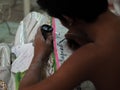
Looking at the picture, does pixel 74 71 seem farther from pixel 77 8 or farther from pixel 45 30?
pixel 45 30

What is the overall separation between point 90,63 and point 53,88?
0.56 ft

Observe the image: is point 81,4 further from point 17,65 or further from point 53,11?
point 17,65

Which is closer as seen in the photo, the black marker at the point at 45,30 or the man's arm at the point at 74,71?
the man's arm at the point at 74,71

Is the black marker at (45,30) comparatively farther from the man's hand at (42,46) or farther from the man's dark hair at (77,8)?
the man's dark hair at (77,8)

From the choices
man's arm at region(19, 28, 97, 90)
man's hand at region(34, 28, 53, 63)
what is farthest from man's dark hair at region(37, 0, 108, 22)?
man's hand at region(34, 28, 53, 63)

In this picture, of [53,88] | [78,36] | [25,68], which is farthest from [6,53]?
[53,88]

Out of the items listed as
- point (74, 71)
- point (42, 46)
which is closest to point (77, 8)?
point (74, 71)

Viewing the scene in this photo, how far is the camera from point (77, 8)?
1.05m

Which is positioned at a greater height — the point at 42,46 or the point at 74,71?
the point at 74,71

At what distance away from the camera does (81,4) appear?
1.05 metres

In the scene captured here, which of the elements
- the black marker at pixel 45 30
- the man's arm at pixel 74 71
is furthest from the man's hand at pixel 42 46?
the man's arm at pixel 74 71

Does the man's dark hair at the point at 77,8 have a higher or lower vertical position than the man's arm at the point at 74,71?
higher

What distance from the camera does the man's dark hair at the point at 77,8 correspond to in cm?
105

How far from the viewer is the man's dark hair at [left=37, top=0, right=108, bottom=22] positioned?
1046 millimetres
